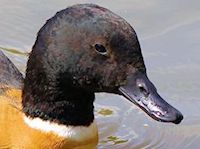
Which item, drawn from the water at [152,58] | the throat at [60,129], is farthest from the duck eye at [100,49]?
the water at [152,58]

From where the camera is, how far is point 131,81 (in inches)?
212

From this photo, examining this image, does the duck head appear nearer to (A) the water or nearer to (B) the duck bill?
(B) the duck bill

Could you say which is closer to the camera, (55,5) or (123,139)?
(123,139)

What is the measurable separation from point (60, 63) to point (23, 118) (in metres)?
0.60

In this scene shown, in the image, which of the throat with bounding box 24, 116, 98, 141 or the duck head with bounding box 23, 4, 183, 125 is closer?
the duck head with bounding box 23, 4, 183, 125

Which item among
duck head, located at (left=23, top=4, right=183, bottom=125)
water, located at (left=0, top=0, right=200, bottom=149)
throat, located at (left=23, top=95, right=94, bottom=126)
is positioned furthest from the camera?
water, located at (left=0, top=0, right=200, bottom=149)

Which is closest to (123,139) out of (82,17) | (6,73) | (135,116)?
(135,116)

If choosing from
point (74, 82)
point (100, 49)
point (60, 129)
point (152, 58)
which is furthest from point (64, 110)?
point (152, 58)

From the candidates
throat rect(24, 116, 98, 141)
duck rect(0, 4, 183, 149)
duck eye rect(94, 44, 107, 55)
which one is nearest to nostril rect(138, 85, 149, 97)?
duck rect(0, 4, 183, 149)

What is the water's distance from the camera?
6.81 meters

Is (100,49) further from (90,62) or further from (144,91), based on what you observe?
(144,91)

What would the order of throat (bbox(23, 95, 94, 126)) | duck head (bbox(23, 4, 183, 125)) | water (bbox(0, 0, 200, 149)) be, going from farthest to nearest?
water (bbox(0, 0, 200, 149))
throat (bbox(23, 95, 94, 126))
duck head (bbox(23, 4, 183, 125))

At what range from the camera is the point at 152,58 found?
7523 mm

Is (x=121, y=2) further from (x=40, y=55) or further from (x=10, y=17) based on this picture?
(x=40, y=55)
